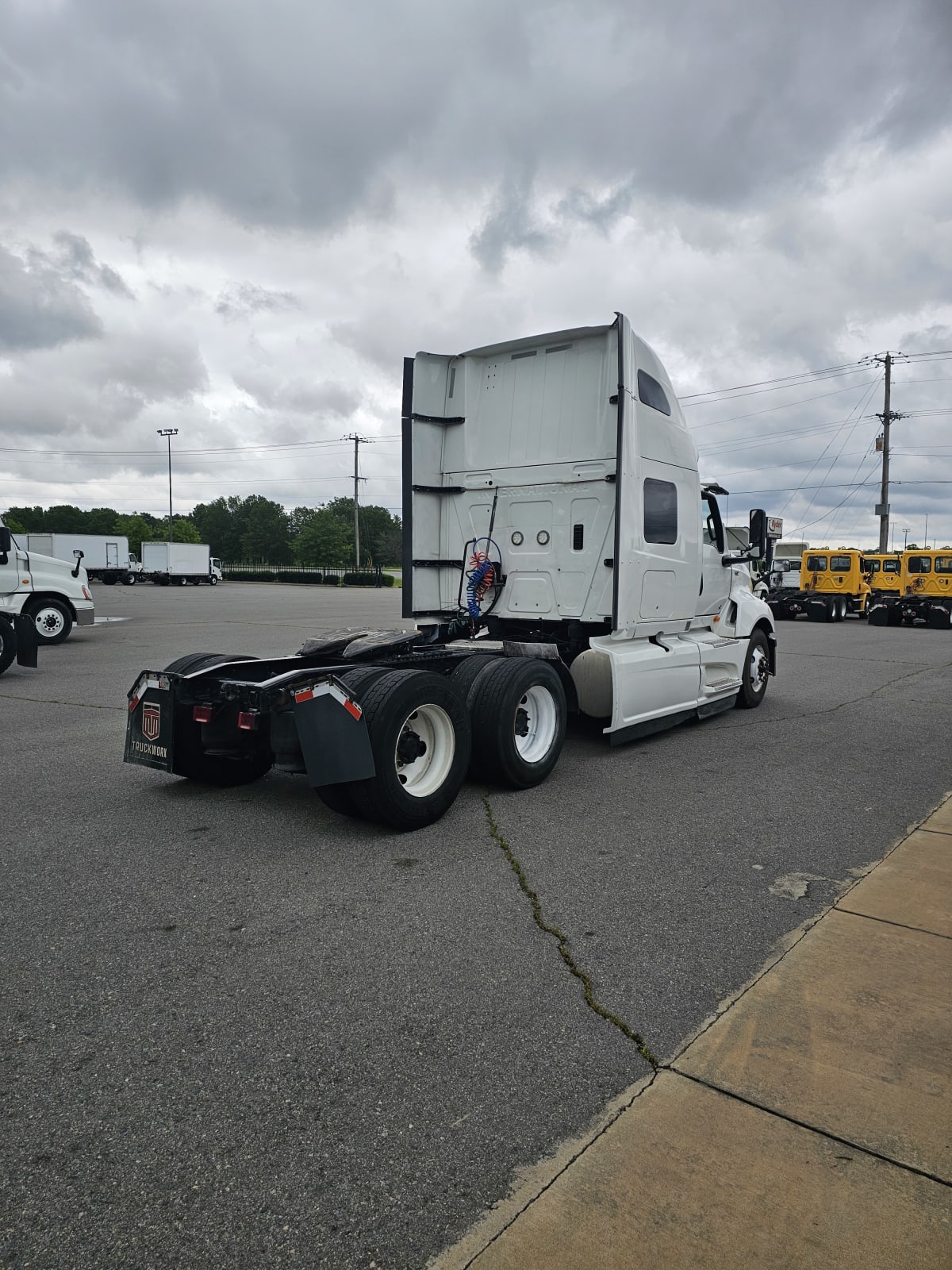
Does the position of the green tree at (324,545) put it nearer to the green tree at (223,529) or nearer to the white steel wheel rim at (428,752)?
the green tree at (223,529)

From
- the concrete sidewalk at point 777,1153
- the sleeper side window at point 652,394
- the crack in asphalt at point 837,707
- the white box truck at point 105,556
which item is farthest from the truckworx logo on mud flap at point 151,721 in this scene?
the white box truck at point 105,556

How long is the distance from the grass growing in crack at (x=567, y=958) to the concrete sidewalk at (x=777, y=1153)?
147mm

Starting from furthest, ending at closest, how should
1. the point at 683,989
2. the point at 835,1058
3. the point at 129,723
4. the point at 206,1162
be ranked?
the point at 129,723, the point at 683,989, the point at 835,1058, the point at 206,1162

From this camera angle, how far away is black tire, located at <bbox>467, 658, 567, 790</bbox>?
563 centimetres

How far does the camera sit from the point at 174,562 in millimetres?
57000

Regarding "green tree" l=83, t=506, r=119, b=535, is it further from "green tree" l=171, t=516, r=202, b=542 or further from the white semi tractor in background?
the white semi tractor in background

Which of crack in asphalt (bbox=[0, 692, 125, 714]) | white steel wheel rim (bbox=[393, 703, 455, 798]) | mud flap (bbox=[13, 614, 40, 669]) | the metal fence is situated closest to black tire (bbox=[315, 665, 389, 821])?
white steel wheel rim (bbox=[393, 703, 455, 798])

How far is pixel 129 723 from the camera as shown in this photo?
5.43m

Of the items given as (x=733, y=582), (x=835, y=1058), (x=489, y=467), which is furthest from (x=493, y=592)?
(x=835, y=1058)

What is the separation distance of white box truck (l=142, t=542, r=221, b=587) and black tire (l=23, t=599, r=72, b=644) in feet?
140

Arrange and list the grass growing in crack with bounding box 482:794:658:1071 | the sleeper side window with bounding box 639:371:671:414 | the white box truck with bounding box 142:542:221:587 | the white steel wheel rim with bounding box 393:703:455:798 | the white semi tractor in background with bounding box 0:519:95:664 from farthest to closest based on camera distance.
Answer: the white box truck with bounding box 142:542:221:587 → the white semi tractor in background with bounding box 0:519:95:664 → the sleeper side window with bounding box 639:371:671:414 → the white steel wheel rim with bounding box 393:703:455:798 → the grass growing in crack with bounding box 482:794:658:1071

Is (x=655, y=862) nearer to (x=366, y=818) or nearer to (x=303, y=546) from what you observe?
(x=366, y=818)

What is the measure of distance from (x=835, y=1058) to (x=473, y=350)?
21.0 ft

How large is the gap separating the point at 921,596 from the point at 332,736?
26.0 m
